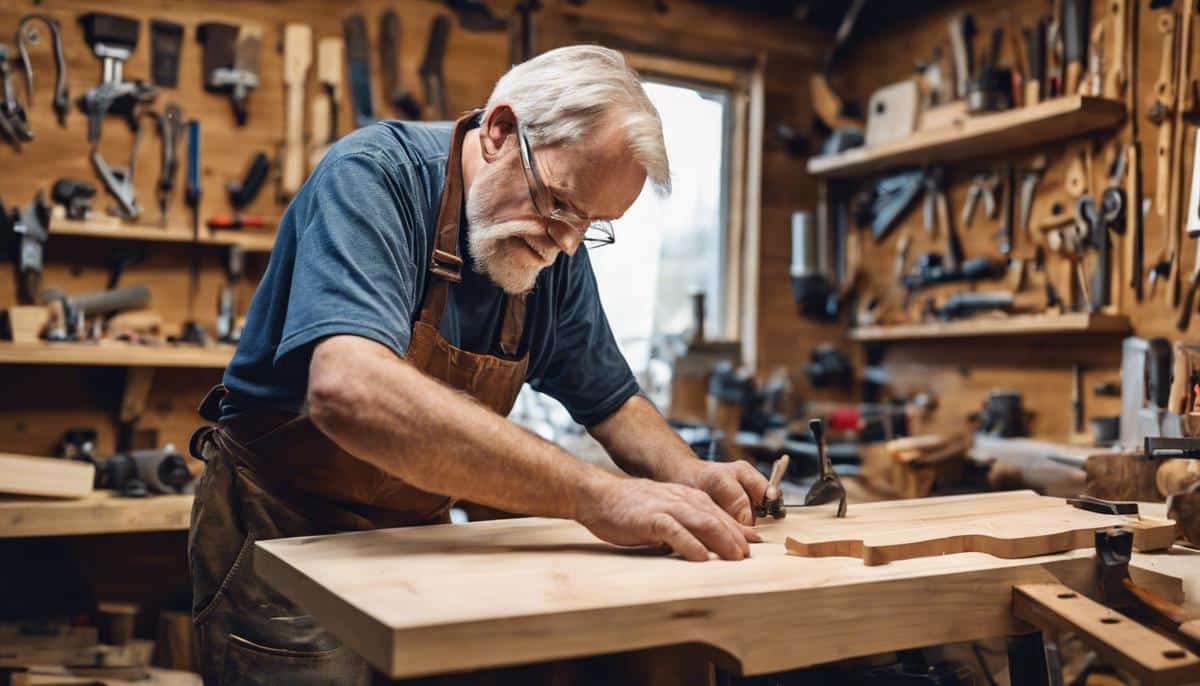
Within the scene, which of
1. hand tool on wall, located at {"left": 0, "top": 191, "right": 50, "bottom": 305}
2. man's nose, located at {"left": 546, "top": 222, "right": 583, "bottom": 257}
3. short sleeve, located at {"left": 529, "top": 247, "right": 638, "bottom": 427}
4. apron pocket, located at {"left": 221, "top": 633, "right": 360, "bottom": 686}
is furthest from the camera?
hand tool on wall, located at {"left": 0, "top": 191, "right": 50, "bottom": 305}

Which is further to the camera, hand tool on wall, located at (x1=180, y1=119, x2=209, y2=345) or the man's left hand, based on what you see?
hand tool on wall, located at (x1=180, y1=119, x2=209, y2=345)

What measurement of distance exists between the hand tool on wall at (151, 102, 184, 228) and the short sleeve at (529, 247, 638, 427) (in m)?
2.25

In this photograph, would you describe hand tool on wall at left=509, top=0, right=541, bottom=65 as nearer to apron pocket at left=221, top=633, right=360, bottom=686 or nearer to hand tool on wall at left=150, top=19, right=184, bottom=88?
hand tool on wall at left=150, top=19, right=184, bottom=88

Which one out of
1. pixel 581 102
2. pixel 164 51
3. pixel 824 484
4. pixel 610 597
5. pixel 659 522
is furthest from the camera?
pixel 164 51

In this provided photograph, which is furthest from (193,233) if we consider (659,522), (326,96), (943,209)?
(943,209)

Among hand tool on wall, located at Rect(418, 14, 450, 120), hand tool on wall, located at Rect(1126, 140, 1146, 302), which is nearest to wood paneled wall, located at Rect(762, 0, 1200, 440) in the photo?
hand tool on wall, located at Rect(1126, 140, 1146, 302)

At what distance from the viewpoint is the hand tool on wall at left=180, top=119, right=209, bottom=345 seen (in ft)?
12.0

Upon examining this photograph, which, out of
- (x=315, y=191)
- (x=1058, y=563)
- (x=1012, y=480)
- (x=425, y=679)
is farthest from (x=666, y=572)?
(x=1012, y=480)

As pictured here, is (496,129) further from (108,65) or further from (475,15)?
(475,15)

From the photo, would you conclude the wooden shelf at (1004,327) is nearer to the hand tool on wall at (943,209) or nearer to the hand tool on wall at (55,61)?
the hand tool on wall at (943,209)

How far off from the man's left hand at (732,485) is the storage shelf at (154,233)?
2.18 metres

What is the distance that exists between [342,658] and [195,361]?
6.95 feet

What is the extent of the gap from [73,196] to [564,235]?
8.18 ft

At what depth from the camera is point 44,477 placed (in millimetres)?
3084
